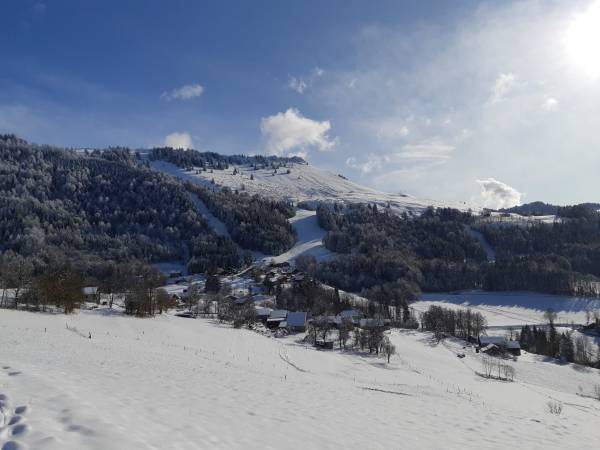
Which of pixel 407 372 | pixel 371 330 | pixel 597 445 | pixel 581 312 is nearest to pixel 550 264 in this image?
pixel 581 312

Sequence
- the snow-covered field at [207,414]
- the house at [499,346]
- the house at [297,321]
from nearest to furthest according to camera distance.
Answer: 1. the snow-covered field at [207,414]
2. the house at [499,346]
3. the house at [297,321]

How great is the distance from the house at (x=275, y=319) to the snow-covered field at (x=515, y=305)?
213 feet

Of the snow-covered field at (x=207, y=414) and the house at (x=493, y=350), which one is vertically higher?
the snow-covered field at (x=207, y=414)

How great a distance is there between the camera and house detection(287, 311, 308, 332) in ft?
304

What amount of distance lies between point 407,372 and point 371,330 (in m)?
20.8

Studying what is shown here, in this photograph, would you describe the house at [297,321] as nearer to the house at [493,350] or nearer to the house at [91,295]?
the house at [493,350]

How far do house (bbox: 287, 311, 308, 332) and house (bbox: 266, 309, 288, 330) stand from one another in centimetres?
302

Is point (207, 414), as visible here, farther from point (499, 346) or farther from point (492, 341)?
point (492, 341)

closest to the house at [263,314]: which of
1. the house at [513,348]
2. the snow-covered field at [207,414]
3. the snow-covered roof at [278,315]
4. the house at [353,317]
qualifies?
the snow-covered roof at [278,315]

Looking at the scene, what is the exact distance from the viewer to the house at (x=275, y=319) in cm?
9694

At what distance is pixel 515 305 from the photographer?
154 meters

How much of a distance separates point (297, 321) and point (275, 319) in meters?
7.65

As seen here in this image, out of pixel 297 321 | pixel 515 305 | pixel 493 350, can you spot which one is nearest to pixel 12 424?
pixel 297 321

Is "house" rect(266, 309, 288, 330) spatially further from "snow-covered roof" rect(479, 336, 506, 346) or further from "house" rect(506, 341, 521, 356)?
"house" rect(506, 341, 521, 356)
